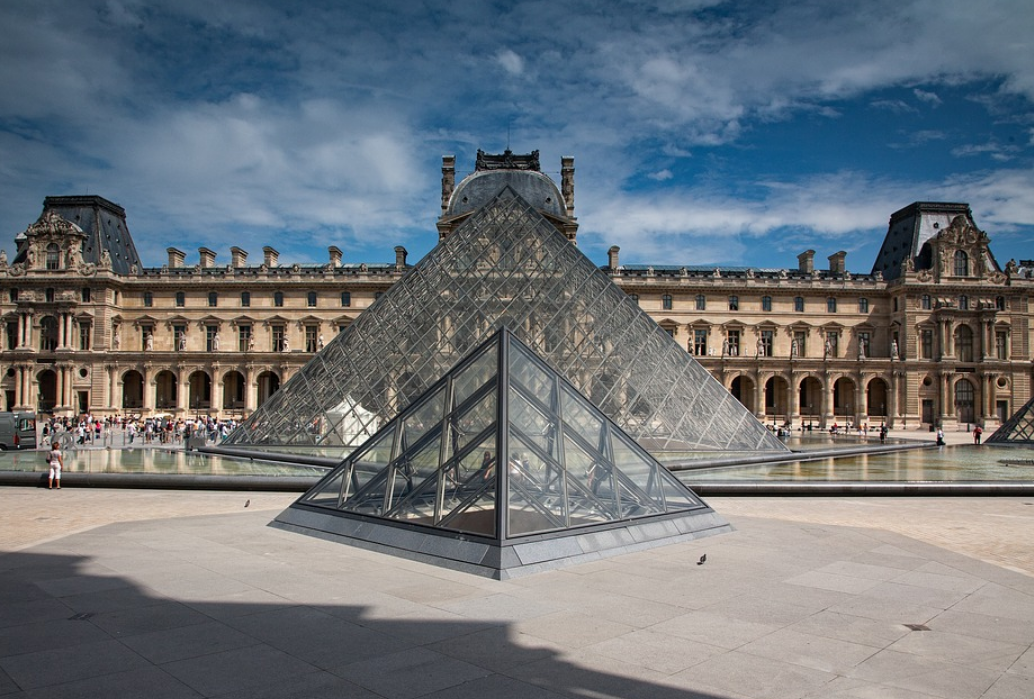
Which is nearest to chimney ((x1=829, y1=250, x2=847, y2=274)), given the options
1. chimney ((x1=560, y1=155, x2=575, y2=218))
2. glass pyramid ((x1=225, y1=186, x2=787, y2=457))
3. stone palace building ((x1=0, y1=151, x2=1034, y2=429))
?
stone palace building ((x1=0, y1=151, x2=1034, y2=429))

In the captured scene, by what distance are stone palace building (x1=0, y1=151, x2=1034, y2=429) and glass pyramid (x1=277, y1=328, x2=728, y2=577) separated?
37574mm

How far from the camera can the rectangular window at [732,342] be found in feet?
162

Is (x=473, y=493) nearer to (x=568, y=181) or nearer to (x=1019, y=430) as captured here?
(x=1019, y=430)

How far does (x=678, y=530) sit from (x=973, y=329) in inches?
1884

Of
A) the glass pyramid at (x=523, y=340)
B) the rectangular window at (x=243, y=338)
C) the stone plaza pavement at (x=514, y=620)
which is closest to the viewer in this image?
the stone plaza pavement at (x=514, y=620)

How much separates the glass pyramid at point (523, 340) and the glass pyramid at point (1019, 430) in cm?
1407

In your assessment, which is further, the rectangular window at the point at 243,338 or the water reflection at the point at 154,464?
the rectangular window at the point at 243,338

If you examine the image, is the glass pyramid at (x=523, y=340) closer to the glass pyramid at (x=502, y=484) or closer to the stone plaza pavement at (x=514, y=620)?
the glass pyramid at (x=502, y=484)

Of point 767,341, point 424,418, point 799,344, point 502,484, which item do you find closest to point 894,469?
point 424,418

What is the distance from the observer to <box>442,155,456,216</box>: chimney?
167 ft

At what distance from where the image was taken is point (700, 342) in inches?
1956

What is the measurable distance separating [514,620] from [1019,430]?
3011 cm

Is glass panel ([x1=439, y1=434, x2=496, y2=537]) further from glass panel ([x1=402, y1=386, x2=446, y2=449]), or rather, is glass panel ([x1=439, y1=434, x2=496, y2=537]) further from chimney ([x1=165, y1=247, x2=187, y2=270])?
chimney ([x1=165, y1=247, x2=187, y2=270])

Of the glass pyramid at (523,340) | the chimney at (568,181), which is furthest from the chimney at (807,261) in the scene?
the glass pyramid at (523,340)
